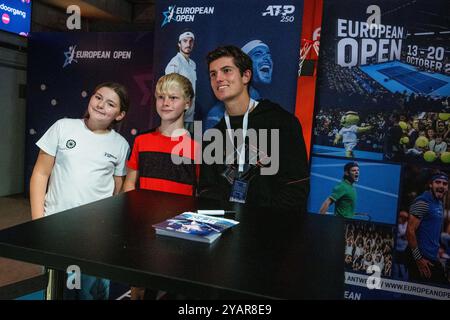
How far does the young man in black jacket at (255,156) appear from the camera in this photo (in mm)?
2391

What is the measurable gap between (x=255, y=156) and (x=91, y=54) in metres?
2.83

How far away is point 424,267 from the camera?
229 cm

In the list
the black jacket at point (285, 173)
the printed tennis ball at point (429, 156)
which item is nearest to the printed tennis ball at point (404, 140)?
the printed tennis ball at point (429, 156)

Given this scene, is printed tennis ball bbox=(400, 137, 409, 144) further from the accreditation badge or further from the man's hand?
the accreditation badge

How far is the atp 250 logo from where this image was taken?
93.4 inches

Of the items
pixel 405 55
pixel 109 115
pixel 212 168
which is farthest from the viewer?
pixel 212 168

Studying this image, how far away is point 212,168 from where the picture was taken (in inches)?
96.3

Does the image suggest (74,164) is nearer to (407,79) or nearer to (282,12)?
(282,12)

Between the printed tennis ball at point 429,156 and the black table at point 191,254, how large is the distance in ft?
3.78

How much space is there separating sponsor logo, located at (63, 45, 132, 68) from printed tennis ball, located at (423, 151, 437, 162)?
3.14 meters

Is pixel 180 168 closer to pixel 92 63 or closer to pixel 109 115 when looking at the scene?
pixel 109 115

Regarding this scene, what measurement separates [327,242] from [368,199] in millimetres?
1228

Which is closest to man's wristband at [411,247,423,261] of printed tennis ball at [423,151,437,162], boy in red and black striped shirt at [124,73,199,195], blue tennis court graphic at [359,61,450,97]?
printed tennis ball at [423,151,437,162]
